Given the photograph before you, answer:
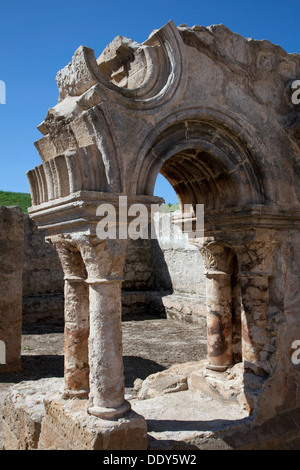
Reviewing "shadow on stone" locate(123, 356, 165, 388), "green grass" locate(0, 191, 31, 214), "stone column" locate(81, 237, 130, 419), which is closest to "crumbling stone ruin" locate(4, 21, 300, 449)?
"stone column" locate(81, 237, 130, 419)

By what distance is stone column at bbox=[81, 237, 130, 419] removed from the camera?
3.15 metres

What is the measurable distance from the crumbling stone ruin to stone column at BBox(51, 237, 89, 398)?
12mm

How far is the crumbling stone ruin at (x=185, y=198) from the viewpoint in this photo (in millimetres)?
3170

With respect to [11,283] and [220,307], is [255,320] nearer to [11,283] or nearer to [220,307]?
[220,307]

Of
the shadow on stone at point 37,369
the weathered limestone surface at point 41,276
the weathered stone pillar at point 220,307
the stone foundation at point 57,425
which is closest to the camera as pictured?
the stone foundation at point 57,425

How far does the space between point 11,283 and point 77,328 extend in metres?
4.08

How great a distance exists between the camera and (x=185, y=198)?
15.3 feet

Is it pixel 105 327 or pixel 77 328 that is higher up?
pixel 105 327
